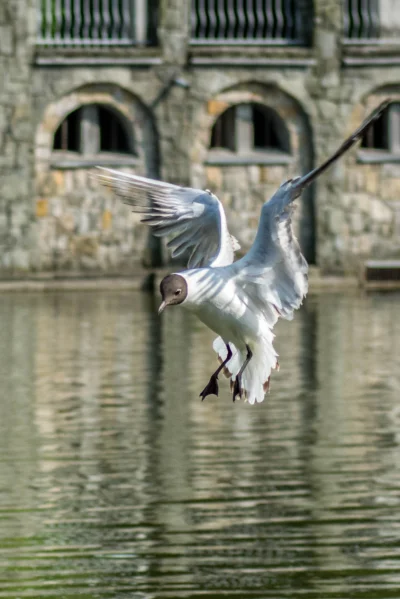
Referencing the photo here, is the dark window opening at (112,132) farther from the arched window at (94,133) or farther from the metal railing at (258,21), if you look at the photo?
the metal railing at (258,21)

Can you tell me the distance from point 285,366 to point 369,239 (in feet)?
30.2

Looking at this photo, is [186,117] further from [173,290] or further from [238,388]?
[173,290]

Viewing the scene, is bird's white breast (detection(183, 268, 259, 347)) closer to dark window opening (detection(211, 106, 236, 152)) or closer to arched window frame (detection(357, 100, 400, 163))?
dark window opening (detection(211, 106, 236, 152))

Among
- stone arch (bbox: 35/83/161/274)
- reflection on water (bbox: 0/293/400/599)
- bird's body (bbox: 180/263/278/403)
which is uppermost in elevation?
stone arch (bbox: 35/83/161/274)

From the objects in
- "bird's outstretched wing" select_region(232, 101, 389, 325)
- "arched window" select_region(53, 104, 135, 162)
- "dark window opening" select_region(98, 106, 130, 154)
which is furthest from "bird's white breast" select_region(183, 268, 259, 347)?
"dark window opening" select_region(98, 106, 130, 154)

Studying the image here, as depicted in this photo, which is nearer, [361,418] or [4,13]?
[361,418]

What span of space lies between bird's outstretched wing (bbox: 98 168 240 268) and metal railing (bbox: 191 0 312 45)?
17.7 meters

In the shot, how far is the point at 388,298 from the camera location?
25.6 metres

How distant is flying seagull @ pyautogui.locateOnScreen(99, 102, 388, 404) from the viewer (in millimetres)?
8789

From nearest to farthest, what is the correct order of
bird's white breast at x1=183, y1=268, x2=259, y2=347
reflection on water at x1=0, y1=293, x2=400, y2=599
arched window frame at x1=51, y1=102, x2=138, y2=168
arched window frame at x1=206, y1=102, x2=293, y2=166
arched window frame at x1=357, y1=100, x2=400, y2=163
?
bird's white breast at x1=183, y1=268, x2=259, y2=347 < reflection on water at x1=0, y1=293, x2=400, y2=599 < arched window frame at x1=51, y1=102, x2=138, y2=168 < arched window frame at x1=206, y1=102, x2=293, y2=166 < arched window frame at x1=357, y1=100, x2=400, y2=163

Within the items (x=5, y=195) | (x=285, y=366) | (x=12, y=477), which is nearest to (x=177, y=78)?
(x=5, y=195)

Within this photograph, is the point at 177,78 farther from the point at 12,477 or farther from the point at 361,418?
the point at 12,477

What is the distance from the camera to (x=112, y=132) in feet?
89.7

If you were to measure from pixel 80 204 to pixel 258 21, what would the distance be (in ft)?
13.0
